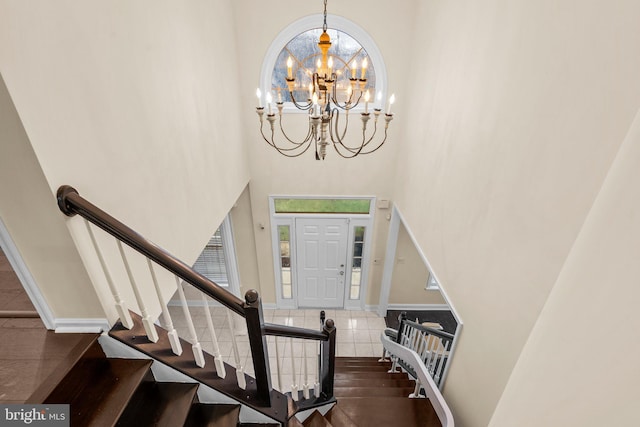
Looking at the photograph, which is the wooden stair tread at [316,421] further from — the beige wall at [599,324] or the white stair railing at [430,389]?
the beige wall at [599,324]

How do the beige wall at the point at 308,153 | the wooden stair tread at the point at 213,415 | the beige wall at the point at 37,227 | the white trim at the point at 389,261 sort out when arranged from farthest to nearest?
the white trim at the point at 389,261
the beige wall at the point at 308,153
the wooden stair tread at the point at 213,415
the beige wall at the point at 37,227

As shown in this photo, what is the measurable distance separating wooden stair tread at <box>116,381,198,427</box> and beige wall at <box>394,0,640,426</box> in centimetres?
182

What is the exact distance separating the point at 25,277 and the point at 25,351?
0.36 m

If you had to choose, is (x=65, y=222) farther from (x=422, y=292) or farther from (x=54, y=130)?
(x=422, y=292)

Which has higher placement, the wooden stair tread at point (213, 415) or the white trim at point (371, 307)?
the wooden stair tread at point (213, 415)

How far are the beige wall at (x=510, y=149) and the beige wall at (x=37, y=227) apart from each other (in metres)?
2.23

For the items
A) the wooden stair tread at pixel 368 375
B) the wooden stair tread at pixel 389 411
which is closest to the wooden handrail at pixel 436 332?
the wooden stair tread at pixel 389 411

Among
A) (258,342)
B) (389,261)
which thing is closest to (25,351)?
(258,342)

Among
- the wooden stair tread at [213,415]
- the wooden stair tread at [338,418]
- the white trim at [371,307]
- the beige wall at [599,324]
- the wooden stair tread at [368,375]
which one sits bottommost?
the white trim at [371,307]

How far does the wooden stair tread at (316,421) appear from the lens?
7.27 feet

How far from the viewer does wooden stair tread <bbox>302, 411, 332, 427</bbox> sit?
2.21 m

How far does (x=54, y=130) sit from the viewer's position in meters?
1.26

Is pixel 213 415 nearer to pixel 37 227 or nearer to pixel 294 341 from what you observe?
pixel 37 227

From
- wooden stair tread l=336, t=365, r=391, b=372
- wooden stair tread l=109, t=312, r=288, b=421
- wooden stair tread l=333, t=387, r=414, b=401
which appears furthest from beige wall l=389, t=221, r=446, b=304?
wooden stair tread l=109, t=312, r=288, b=421
